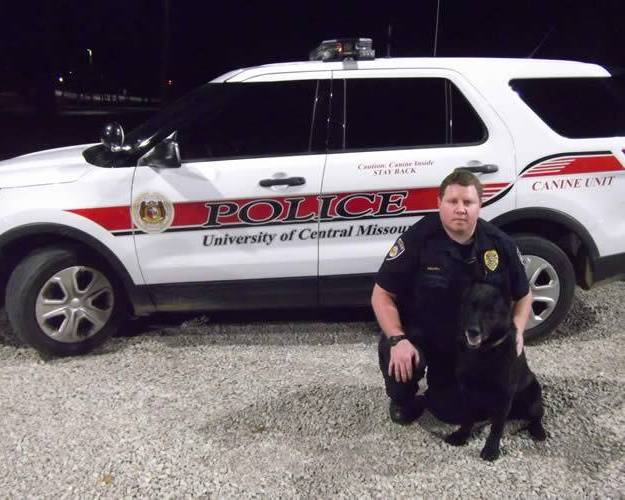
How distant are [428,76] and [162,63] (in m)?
19.1

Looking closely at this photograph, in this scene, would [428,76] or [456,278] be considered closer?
[456,278]

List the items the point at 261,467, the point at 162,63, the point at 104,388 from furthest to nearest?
the point at 162,63 → the point at 104,388 → the point at 261,467

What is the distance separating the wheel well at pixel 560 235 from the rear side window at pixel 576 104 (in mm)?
535

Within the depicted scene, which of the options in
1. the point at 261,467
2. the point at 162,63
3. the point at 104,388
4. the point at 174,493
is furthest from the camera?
the point at 162,63

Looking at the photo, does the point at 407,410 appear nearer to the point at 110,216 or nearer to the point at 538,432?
the point at 538,432

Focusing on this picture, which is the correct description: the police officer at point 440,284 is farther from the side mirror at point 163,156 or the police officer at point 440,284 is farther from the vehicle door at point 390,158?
the side mirror at point 163,156

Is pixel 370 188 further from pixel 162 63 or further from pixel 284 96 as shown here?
pixel 162 63

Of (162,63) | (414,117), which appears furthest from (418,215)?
(162,63)

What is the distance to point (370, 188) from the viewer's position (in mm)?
3373

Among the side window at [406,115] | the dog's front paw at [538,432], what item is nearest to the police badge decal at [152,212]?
the side window at [406,115]

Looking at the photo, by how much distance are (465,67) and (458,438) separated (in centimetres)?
214

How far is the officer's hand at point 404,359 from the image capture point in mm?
2438

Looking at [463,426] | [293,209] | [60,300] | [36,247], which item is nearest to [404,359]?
[463,426]

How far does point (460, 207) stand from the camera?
2385 millimetres
